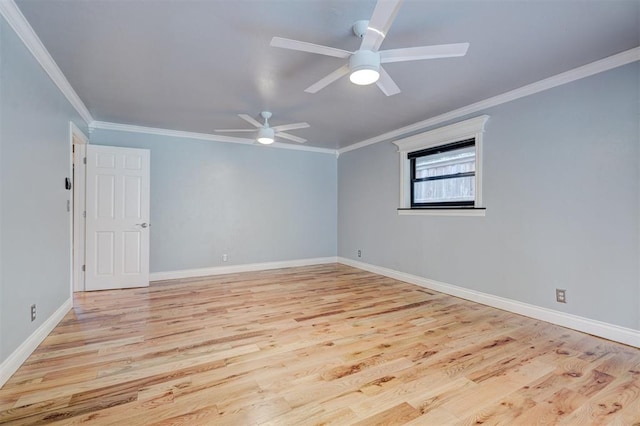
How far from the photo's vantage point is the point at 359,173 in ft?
18.8

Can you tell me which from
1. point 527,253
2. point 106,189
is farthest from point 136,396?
point 527,253

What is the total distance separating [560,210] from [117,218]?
5.44 metres

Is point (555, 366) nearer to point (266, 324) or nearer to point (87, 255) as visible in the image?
point (266, 324)

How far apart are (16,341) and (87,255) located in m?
2.28

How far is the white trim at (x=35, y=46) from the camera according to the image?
75.9 inches

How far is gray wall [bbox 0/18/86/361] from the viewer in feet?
6.41

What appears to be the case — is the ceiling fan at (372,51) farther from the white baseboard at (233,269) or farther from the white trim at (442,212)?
the white baseboard at (233,269)

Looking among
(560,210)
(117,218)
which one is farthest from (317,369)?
(117,218)

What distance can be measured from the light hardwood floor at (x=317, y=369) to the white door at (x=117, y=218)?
87 centimetres

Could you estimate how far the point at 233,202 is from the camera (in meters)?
5.35

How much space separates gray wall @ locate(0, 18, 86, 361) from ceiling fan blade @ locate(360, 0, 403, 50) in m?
2.37

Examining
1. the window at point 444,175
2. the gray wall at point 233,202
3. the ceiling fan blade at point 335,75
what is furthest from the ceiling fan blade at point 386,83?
the gray wall at point 233,202

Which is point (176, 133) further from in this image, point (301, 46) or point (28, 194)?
point (301, 46)

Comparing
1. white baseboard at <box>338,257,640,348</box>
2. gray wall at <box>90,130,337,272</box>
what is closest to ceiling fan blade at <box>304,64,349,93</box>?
white baseboard at <box>338,257,640,348</box>
